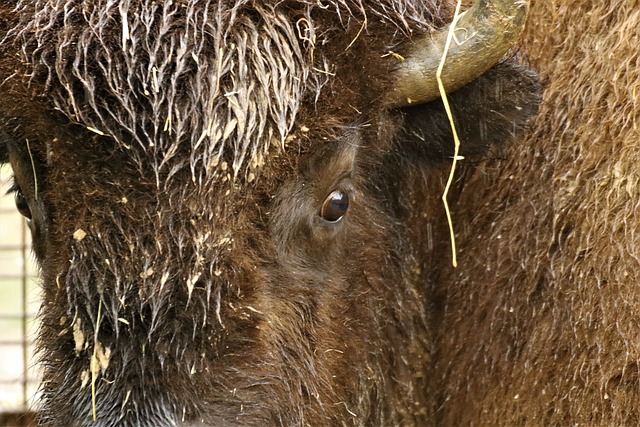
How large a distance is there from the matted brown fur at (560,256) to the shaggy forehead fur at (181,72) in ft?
4.80

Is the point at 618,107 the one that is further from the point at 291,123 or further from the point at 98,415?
the point at 98,415

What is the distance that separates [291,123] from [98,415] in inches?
57.3

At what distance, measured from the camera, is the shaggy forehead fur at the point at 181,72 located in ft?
13.0

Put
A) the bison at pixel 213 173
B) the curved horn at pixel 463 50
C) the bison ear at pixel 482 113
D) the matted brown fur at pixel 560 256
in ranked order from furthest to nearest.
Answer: the bison ear at pixel 482 113
the matted brown fur at pixel 560 256
the curved horn at pixel 463 50
the bison at pixel 213 173

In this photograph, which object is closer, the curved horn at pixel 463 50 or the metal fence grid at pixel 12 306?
the curved horn at pixel 463 50

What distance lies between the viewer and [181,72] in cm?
400

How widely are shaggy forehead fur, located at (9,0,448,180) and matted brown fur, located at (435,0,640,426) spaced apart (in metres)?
1.46

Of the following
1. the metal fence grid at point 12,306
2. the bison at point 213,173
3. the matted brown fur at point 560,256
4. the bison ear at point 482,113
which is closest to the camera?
the bison at point 213,173

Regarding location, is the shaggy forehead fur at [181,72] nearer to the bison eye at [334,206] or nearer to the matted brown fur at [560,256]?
the bison eye at [334,206]

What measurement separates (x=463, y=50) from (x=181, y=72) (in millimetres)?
1371

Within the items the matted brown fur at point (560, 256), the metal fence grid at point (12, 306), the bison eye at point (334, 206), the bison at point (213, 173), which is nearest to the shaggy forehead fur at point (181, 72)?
the bison at point (213, 173)

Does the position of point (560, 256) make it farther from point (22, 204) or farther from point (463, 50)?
point (22, 204)

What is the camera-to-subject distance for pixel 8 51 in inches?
170

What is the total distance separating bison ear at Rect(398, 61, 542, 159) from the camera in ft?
16.1
